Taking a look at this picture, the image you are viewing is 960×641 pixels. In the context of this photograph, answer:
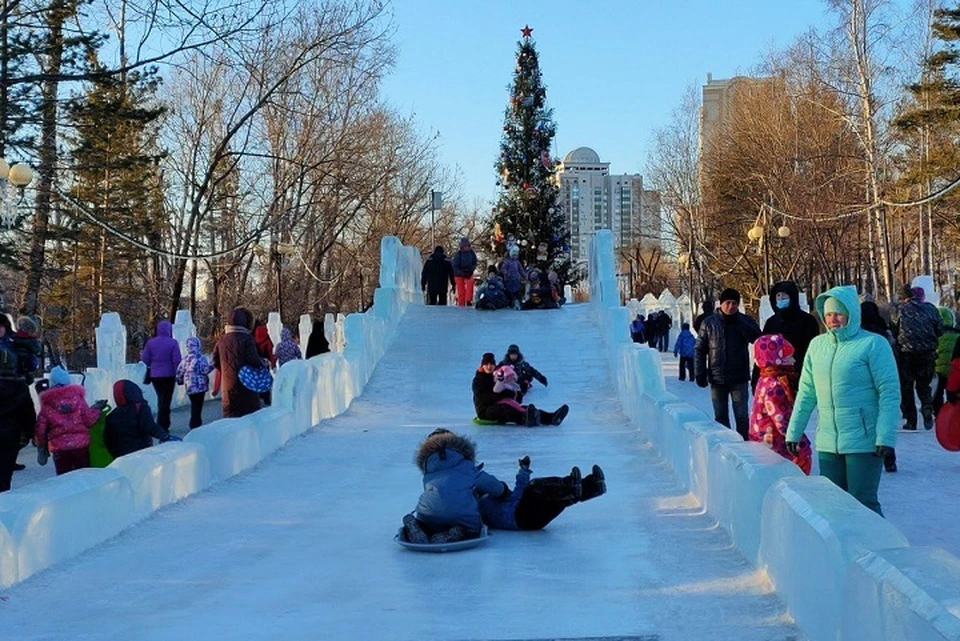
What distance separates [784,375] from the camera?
8414mm

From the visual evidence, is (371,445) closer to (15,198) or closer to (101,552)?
(101,552)

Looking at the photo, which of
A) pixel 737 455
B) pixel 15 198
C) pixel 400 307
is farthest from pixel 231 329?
pixel 15 198

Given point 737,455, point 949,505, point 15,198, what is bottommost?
point 949,505

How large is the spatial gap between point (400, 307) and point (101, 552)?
16.5 metres

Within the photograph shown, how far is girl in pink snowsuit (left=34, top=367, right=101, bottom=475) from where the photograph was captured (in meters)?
9.52

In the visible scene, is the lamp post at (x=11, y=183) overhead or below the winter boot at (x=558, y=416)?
overhead

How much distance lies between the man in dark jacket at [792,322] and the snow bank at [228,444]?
4.50 m

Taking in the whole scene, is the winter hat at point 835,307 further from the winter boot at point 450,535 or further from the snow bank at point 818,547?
the winter boot at point 450,535

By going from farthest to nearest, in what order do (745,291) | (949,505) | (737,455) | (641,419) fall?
(745,291)
(641,419)
(949,505)
(737,455)

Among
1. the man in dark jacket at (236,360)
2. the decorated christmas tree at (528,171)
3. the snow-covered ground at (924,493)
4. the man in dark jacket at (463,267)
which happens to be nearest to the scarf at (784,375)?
the snow-covered ground at (924,493)

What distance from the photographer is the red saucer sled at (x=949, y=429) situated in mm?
7926

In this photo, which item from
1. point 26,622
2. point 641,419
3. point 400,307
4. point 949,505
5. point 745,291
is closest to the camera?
point 26,622

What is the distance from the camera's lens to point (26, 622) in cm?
548

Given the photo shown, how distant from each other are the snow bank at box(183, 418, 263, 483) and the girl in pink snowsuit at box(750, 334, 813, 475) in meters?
4.40
